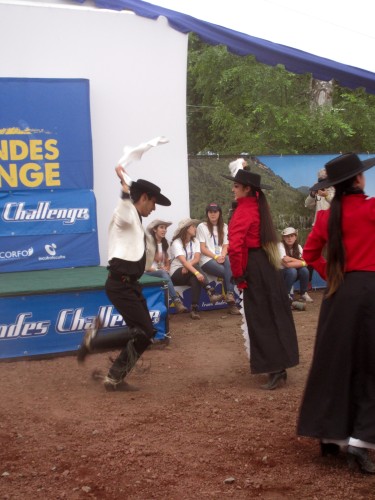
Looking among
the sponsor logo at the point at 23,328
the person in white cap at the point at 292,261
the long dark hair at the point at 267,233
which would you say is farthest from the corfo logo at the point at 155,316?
the person in white cap at the point at 292,261

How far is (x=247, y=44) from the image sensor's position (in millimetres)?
10172

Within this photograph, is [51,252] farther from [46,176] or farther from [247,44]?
[247,44]

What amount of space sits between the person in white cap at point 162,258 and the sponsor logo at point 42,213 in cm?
96

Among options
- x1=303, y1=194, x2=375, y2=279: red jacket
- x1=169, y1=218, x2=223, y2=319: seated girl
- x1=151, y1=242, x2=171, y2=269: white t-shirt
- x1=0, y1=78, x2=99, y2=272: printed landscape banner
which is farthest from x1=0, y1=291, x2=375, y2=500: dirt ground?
x1=151, y1=242, x2=171, y2=269: white t-shirt

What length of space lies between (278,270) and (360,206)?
7.16 feet

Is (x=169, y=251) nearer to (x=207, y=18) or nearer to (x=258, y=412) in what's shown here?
(x=207, y=18)

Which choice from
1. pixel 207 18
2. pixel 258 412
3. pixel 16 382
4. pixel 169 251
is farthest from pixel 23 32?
pixel 258 412

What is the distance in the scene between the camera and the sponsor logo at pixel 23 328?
7742mm

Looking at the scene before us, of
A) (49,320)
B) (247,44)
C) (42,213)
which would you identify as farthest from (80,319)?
(247,44)

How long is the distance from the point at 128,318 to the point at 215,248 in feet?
14.1

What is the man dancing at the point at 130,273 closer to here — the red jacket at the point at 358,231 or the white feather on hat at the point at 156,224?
the red jacket at the point at 358,231

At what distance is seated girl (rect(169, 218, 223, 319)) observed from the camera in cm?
1030

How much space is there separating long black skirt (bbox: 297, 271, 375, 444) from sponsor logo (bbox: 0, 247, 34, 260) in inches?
219

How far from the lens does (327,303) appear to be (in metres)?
4.76
